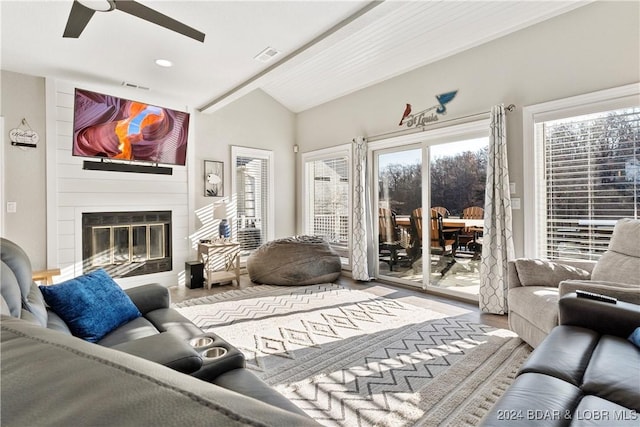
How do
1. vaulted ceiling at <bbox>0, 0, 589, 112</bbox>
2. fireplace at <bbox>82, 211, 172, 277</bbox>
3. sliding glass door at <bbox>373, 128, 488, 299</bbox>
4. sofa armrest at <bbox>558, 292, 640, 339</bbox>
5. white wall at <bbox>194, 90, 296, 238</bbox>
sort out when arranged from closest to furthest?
sofa armrest at <bbox>558, 292, 640, 339</bbox> → vaulted ceiling at <bbox>0, 0, 589, 112</bbox> → sliding glass door at <bbox>373, 128, 488, 299</bbox> → fireplace at <bbox>82, 211, 172, 277</bbox> → white wall at <bbox>194, 90, 296, 238</bbox>

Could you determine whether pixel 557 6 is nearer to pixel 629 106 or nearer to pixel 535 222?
pixel 629 106

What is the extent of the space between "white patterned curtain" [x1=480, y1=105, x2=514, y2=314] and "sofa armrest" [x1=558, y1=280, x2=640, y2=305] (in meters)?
1.41

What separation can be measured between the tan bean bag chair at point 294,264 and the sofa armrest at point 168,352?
11.5 feet

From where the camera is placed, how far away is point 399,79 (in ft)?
15.2

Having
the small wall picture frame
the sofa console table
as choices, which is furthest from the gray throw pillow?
the small wall picture frame

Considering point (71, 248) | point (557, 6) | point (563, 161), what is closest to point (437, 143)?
point (563, 161)

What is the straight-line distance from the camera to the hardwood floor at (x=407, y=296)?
3.37m

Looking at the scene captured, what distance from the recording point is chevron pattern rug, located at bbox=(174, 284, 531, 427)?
1844 millimetres

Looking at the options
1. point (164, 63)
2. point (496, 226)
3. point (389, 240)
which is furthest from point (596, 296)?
point (164, 63)

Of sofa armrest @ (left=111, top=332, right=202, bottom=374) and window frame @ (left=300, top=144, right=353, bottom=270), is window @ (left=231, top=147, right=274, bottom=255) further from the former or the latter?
sofa armrest @ (left=111, top=332, right=202, bottom=374)

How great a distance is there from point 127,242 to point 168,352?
3.94 meters

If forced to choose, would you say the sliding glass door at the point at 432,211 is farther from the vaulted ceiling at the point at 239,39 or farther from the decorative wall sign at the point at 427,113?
the vaulted ceiling at the point at 239,39

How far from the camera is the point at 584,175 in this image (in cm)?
314

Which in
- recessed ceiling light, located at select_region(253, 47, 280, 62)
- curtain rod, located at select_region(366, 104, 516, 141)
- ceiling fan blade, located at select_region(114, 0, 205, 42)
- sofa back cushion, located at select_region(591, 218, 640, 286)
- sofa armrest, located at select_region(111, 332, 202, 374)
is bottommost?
sofa armrest, located at select_region(111, 332, 202, 374)
